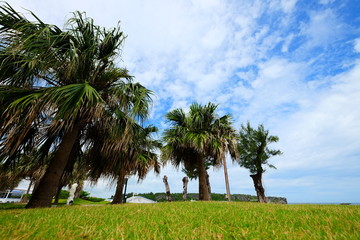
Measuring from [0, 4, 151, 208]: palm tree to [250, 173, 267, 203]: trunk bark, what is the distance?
45.7 ft

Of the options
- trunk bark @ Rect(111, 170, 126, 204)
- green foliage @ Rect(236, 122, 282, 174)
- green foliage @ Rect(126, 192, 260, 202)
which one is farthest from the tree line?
green foliage @ Rect(126, 192, 260, 202)

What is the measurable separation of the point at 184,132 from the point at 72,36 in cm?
794

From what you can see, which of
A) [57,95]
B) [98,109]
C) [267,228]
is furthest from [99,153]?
[267,228]

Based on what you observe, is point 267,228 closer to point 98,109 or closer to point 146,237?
point 146,237

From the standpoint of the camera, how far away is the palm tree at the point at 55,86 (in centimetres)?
559

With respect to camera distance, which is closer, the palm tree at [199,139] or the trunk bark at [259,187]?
the palm tree at [199,139]

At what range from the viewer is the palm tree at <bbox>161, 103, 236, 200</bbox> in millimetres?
11562

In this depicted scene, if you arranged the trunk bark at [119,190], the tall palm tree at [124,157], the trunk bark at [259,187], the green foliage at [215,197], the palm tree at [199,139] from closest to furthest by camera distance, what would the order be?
the tall palm tree at [124,157], the palm tree at [199,139], the trunk bark at [119,190], the trunk bark at [259,187], the green foliage at [215,197]

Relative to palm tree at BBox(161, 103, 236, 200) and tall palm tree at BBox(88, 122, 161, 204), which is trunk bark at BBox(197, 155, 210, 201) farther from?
tall palm tree at BBox(88, 122, 161, 204)

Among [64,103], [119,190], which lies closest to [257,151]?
[119,190]

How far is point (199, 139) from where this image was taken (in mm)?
11406

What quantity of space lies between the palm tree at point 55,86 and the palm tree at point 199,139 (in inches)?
184

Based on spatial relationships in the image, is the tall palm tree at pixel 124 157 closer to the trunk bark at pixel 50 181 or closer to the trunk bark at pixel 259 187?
the trunk bark at pixel 50 181

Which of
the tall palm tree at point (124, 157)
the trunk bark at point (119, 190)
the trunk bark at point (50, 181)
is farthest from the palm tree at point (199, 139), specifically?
the trunk bark at point (50, 181)
